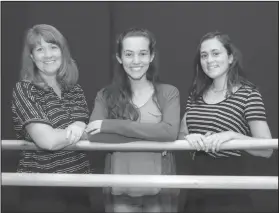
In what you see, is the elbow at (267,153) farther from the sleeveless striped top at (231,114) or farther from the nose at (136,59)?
the nose at (136,59)

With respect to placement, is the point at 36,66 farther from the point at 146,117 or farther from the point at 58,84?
the point at 146,117

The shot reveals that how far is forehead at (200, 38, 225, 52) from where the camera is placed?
3.07 feet

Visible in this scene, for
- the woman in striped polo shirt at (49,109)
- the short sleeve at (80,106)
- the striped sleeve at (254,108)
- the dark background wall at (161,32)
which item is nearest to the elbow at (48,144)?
the woman in striped polo shirt at (49,109)

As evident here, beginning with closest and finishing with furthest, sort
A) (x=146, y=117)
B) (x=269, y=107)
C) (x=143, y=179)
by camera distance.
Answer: (x=143, y=179)
(x=146, y=117)
(x=269, y=107)

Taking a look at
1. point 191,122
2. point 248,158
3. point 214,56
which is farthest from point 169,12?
point 248,158

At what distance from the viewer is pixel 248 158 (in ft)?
3.19

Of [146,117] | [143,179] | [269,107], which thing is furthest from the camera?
[269,107]

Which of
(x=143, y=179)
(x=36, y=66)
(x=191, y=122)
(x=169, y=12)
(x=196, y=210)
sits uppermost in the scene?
(x=169, y=12)

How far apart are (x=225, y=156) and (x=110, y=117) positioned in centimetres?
31

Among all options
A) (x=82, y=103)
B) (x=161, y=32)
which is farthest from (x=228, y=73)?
(x=82, y=103)

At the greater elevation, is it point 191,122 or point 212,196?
point 191,122

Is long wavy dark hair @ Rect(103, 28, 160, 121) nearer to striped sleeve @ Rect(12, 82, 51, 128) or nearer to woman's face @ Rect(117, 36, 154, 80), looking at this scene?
woman's face @ Rect(117, 36, 154, 80)

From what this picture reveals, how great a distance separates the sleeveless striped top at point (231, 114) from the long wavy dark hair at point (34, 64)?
0.34m

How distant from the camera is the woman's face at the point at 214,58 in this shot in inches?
36.6
